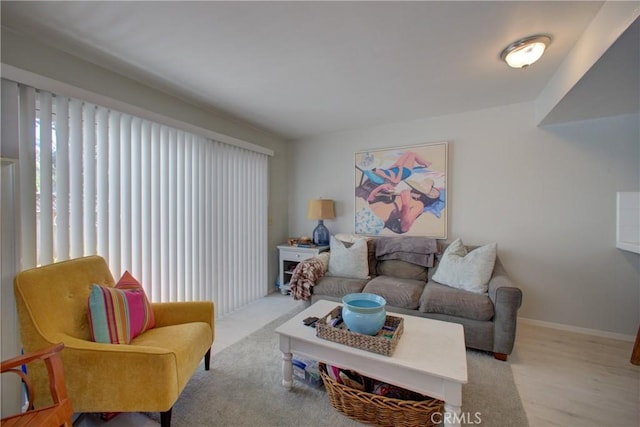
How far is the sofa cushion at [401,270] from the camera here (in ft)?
9.62

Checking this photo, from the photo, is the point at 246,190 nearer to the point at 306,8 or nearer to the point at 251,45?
the point at 251,45

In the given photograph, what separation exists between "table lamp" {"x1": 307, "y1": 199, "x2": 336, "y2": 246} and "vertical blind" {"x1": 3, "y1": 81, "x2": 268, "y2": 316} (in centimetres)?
74

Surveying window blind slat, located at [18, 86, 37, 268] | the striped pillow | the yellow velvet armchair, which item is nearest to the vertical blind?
window blind slat, located at [18, 86, 37, 268]

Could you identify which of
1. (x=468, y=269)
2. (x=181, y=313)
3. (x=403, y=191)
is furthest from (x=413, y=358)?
(x=403, y=191)

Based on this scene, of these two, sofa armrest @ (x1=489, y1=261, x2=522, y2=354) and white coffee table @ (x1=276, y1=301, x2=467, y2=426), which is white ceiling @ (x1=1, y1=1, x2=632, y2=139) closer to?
sofa armrest @ (x1=489, y1=261, x2=522, y2=354)

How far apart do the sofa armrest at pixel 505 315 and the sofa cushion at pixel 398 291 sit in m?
0.62

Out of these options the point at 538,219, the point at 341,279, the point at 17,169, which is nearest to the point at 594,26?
the point at 538,219

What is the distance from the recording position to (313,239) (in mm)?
3848

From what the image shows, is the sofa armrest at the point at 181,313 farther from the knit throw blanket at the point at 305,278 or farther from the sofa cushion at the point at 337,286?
the sofa cushion at the point at 337,286

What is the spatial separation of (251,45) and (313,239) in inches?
102

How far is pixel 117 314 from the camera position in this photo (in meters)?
1.58

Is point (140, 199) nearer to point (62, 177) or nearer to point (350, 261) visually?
point (62, 177)

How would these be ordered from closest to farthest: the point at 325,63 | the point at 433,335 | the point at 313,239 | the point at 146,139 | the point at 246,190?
the point at 433,335 → the point at 325,63 → the point at 146,139 → the point at 246,190 → the point at 313,239

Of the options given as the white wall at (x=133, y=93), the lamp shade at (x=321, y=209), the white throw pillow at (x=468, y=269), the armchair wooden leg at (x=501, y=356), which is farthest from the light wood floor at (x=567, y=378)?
the white wall at (x=133, y=93)
